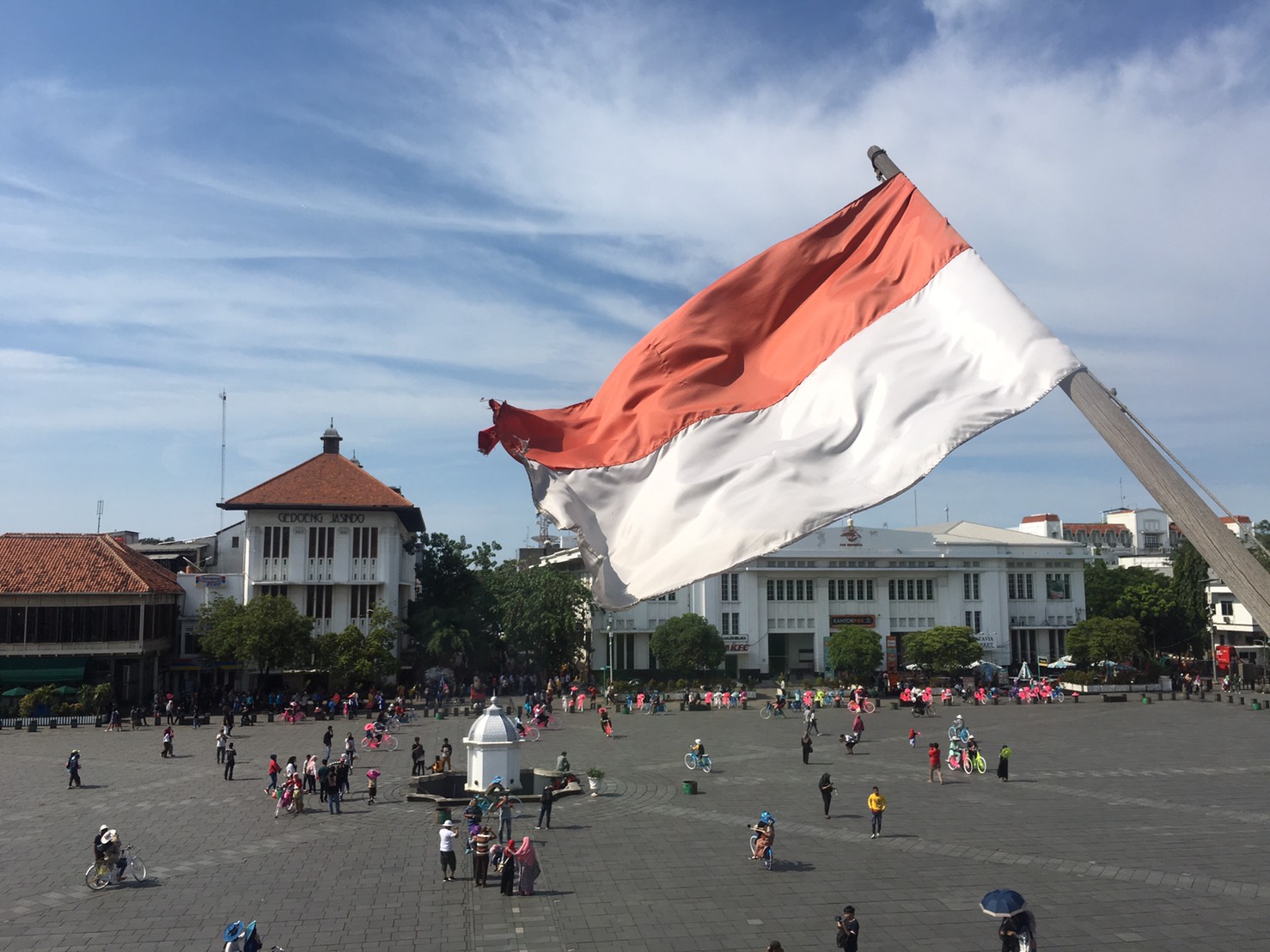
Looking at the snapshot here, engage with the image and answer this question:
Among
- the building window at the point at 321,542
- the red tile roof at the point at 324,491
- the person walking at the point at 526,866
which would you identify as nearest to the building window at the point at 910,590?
the red tile roof at the point at 324,491

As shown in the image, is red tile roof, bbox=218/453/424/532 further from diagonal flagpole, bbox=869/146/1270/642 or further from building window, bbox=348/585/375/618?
diagonal flagpole, bbox=869/146/1270/642

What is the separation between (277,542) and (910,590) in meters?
42.2

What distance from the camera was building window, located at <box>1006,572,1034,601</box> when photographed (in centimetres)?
7162

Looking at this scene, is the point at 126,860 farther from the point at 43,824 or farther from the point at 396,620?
the point at 396,620

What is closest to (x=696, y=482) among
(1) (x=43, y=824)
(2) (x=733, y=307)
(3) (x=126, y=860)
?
(2) (x=733, y=307)

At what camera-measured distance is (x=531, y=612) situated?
196ft

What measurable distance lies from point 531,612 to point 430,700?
1136cm

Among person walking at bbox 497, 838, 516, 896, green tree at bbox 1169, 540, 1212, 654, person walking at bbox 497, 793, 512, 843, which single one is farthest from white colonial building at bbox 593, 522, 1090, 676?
person walking at bbox 497, 838, 516, 896

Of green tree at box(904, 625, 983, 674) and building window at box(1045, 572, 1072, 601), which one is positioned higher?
building window at box(1045, 572, 1072, 601)

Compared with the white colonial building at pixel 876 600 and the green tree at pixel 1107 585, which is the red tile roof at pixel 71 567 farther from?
the green tree at pixel 1107 585

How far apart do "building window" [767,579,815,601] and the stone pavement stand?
34.8 metres

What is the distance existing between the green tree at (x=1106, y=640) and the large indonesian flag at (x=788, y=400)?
5567cm

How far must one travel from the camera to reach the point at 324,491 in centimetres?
5472

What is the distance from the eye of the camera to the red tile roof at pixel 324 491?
174 ft
